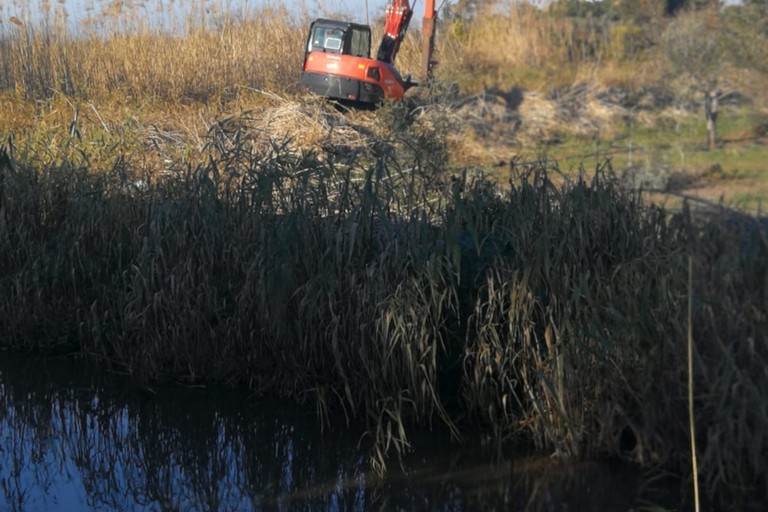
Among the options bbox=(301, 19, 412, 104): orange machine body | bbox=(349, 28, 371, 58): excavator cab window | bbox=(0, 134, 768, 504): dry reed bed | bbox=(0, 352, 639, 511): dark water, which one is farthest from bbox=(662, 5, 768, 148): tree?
bbox=(349, 28, 371, 58): excavator cab window

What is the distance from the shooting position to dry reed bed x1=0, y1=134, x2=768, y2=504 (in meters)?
4.19

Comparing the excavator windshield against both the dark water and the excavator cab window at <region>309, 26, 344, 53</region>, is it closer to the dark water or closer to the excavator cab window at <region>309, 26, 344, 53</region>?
the excavator cab window at <region>309, 26, 344, 53</region>

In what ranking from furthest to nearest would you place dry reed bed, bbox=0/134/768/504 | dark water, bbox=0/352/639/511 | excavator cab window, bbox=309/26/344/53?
excavator cab window, bbox=309/26/344/53 < dark water, bbox=0/352/639/511 < dry reed bed, bbox=0/134/768/504

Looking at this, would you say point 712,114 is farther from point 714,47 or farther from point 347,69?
point 347,69

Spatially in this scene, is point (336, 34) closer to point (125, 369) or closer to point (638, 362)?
point (125, 369)

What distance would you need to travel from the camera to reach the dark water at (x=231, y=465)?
177 inches

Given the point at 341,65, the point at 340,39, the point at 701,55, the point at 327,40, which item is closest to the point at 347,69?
the point at 341,65

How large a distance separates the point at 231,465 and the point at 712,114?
306cm

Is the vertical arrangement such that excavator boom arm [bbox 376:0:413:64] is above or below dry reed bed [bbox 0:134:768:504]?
above

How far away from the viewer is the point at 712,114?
3082 millimetres

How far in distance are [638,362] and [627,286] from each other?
371 millimetres

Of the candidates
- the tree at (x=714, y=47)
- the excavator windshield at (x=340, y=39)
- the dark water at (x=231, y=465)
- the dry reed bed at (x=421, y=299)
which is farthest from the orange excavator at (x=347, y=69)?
the tree at (x=714, y=47)

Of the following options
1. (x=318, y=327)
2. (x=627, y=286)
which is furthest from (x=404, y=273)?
(x=627, y=286)

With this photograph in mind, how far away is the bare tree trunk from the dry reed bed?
2.94ft
